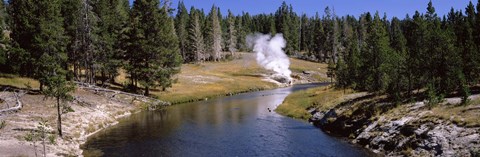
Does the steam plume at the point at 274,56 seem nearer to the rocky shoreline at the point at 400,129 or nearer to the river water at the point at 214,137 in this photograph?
the river water at the point at 214,137

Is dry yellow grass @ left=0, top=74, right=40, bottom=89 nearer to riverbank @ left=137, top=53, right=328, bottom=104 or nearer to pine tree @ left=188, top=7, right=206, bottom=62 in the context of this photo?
riverbank @ left=137, top=53, right=328, bottom=104

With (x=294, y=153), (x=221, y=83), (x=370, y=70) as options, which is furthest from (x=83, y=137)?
(x=221, y=83)

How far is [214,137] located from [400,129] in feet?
57.3

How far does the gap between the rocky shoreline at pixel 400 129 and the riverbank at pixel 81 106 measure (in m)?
25.1

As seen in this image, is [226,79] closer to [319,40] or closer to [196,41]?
[196,41]

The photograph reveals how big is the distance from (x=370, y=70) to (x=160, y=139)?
31.1m

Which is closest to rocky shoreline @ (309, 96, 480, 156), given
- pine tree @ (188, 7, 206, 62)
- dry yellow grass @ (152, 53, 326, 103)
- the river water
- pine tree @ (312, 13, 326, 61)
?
the river water

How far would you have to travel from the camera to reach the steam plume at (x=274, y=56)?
438ft

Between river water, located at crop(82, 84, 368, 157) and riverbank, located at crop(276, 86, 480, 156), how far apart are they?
2.14 meters

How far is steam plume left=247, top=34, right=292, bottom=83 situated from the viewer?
133500mm

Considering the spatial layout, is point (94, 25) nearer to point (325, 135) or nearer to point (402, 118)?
point (325, 135)

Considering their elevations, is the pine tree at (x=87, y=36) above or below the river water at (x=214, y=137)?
above

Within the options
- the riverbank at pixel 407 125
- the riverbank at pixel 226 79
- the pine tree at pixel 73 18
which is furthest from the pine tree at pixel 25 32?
the riverbank at pixel 407 125

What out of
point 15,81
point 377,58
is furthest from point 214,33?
point 377,58
